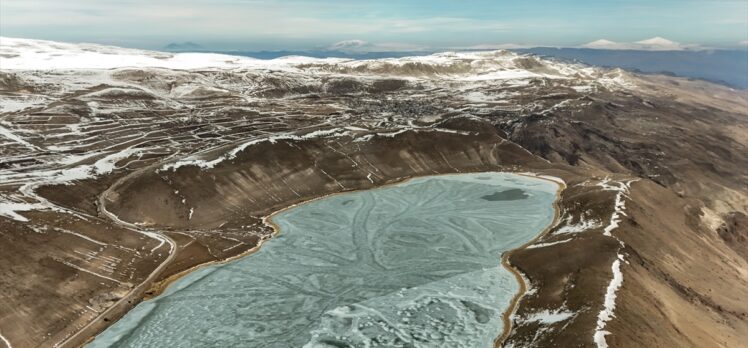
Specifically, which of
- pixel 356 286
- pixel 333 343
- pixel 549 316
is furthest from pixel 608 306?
pixel 356 286

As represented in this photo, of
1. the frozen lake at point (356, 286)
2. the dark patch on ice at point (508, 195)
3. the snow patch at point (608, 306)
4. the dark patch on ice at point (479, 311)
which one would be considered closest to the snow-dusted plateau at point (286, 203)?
the snow patch at point (608, 306)

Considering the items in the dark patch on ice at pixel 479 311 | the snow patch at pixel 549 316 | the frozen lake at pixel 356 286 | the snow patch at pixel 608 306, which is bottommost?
the dark patch on ice at pixel 479 311

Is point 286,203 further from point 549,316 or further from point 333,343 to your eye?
point 549,316

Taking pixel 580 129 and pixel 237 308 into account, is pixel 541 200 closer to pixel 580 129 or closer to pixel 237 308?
pixel 237 308

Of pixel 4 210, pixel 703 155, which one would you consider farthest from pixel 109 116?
pixel 703 155

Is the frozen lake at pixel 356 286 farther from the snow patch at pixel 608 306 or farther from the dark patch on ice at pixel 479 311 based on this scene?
the snow patch at pixel 608 306
